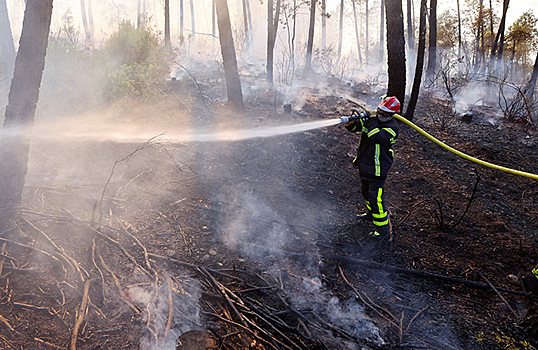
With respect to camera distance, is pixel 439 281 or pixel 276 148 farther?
pixel 276 148

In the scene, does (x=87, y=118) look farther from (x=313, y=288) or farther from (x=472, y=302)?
(x=472, y=302)

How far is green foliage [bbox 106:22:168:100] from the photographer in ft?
26.2

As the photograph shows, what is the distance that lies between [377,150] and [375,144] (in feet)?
0.29

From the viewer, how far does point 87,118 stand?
24.5 ft

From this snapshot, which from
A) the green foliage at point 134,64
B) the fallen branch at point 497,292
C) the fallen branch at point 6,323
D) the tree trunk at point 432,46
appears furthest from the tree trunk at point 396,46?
the fallen branch at point 6,323

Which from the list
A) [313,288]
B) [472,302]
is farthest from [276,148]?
[472,302]

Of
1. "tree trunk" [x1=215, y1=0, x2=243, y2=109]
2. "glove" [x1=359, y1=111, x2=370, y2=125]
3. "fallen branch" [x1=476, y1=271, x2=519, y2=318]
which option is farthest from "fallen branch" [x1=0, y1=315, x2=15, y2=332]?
"tree trunk" [x1=215, y1=0, x2=243, y2=109]

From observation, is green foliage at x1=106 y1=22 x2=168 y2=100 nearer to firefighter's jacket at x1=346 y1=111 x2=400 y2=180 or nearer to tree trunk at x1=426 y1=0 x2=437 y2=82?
firefighter's jacket at x1=346 y1=111 x2=400 y2=180

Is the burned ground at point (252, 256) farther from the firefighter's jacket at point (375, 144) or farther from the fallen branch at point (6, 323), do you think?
the firefighter's jacket at point (375, 144)

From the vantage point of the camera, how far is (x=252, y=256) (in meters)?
3.97

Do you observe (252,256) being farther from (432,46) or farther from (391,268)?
(432,46)

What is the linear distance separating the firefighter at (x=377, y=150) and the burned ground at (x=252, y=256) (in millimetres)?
392

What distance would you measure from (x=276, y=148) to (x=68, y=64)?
564 centimetres

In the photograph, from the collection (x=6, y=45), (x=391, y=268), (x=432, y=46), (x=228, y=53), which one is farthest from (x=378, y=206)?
(x=432, y=46)
